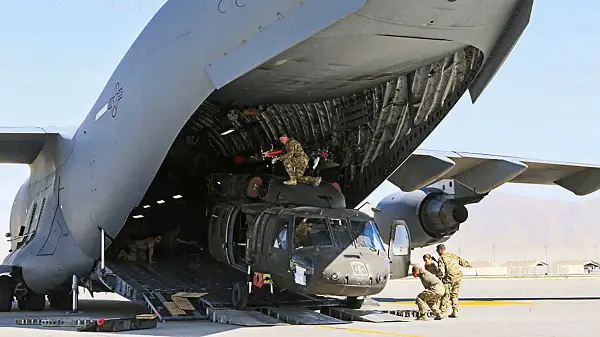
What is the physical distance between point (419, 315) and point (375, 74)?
387cm

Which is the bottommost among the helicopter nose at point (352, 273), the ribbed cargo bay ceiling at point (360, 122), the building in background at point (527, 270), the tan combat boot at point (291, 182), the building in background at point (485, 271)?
the building in background at point (485, 271)

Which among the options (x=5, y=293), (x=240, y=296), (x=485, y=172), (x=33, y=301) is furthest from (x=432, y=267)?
(x=5, y=293)

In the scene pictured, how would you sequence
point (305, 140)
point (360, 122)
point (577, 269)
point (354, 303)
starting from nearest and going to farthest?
point (354, 303), point (360, 122), point (305, 140), point (577, 269)

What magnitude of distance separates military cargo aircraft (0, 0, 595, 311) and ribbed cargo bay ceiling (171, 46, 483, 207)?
29 mm

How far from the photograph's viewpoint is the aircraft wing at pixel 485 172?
15.9 meters

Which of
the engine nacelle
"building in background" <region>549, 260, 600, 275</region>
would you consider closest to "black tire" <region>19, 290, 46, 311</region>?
the engine nacelle

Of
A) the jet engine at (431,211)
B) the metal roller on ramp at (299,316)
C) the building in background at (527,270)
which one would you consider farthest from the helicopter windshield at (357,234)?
the building in background at (527,270)

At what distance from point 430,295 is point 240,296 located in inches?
122

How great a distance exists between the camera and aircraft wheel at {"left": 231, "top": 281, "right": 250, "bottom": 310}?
12.5 meters

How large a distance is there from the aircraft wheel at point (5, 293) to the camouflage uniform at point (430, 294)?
8.66 m

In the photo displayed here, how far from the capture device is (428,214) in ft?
57.1

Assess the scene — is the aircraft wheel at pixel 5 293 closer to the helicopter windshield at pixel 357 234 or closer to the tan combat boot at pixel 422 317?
the helicopter windshield at pixel 357 234

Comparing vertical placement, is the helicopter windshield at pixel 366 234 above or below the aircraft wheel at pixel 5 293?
above

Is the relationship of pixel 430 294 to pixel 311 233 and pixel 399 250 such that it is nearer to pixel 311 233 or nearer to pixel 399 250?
pixel 399 250
